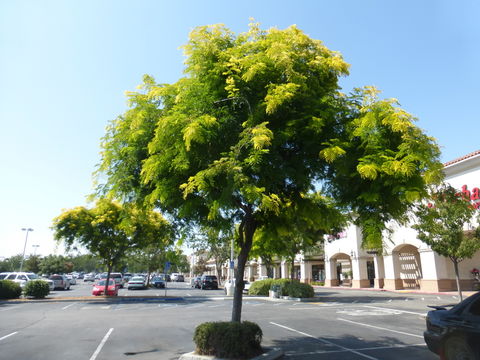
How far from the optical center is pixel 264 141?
18.4ft

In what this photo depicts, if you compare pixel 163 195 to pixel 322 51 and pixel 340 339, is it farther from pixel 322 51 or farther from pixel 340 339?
pixel 340 339

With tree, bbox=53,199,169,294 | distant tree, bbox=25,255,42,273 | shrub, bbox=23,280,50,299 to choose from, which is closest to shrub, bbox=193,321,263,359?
tree, bbox=53,199,169,294

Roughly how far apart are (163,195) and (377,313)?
1408 centimetres

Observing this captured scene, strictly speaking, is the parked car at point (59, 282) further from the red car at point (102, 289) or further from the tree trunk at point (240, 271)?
the tree trunk at point (240, 271)

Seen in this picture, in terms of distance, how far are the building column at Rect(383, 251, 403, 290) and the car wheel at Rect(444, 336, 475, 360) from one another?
3035cm

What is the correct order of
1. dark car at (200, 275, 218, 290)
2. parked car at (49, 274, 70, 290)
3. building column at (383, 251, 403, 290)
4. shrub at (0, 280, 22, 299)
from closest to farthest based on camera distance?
shrub at (0, 280, 22, 299) < building column at (383, 251, 403, 290) < parked car at (49, 274, 70, 290) < dark car at (200, 275, 218, 290)

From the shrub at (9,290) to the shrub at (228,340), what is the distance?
22.3 metres

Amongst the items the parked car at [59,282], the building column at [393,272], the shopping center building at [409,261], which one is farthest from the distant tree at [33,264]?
the building column at [393,272]

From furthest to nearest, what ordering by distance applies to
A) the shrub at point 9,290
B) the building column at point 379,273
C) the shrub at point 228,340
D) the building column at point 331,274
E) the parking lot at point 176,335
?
1. the building column at point 331,274
2. the building column at point 379,273
3. the shrub at point 9,290
4. the parking lot at point 176,335
5. the shrub at point 228,340

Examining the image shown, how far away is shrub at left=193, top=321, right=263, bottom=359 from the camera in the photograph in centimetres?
721

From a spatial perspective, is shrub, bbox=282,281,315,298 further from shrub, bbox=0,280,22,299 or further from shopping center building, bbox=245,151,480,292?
shrub, bbox=0,280,22,299

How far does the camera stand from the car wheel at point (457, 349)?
563 cm

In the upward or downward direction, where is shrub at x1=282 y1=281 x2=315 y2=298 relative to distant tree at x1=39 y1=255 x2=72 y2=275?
downward

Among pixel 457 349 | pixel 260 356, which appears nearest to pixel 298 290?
pixel 260 356
